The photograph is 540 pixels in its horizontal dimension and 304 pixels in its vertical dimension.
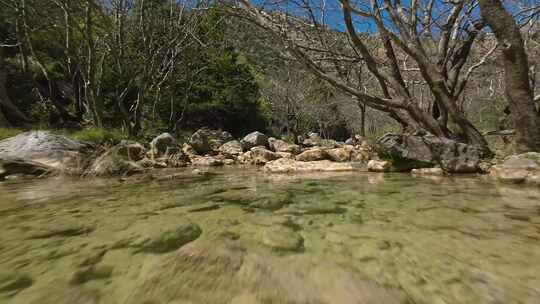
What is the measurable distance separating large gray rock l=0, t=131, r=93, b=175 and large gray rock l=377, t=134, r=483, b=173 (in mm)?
5302

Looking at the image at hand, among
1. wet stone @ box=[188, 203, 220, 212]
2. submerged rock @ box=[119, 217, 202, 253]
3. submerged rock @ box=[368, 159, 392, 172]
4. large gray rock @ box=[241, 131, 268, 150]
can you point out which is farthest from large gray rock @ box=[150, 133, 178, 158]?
submerged rock @ box=[119, 217, 202, 253]

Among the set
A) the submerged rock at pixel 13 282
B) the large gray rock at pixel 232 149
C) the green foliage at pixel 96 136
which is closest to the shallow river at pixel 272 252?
the submerged rock at pixel 13 282

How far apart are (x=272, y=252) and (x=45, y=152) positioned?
5393 mm

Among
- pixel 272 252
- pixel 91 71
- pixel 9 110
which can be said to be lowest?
pixel 272 252

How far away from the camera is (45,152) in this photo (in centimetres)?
486

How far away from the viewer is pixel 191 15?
10.0 metres

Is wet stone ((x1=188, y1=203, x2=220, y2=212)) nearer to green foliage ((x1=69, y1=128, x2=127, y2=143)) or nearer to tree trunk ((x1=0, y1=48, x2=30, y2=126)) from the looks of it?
green foliage ((x1=69, y1=128, x2=127, y2=143))

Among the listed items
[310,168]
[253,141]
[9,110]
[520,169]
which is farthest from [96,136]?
[520,169]

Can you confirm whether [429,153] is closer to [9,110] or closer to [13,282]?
[13,282]

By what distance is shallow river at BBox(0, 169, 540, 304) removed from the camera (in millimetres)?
852

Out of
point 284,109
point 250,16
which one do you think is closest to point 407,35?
point 250,16

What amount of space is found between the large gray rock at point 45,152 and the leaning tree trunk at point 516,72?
6.44m

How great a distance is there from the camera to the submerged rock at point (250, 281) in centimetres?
82

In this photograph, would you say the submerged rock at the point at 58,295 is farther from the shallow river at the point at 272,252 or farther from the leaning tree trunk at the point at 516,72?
the leaning tree trunk at the point at 516,72
